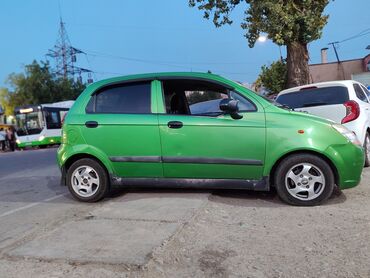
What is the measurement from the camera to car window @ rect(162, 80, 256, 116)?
577 centimetres

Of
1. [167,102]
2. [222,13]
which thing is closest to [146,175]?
[167,102]

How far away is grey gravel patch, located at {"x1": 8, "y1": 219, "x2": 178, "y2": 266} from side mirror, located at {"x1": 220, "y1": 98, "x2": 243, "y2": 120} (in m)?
1.69

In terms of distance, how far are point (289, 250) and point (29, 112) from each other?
89.8 feet

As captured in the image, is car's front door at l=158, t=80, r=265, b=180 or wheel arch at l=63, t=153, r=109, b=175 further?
wheel arch at l=63, t=153, r=109, b=175

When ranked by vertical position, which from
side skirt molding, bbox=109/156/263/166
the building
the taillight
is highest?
the building

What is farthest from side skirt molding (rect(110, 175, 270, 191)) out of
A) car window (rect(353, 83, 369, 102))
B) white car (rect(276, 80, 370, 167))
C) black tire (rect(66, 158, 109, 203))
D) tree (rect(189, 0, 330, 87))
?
tree (rect(189, 0, 330, 87))

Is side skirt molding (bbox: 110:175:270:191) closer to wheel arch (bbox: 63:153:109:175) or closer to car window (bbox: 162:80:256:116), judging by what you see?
wheel arch (bbox: 63:153:109:175)

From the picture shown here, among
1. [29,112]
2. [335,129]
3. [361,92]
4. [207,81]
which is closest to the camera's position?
[335,129]

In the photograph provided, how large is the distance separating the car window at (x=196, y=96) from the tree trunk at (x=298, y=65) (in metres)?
9.20

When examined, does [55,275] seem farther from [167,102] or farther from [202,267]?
[167,102]

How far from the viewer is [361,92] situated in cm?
904

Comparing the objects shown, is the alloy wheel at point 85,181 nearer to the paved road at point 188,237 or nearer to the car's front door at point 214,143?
the paved road at point 188,237

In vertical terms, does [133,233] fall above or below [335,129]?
below

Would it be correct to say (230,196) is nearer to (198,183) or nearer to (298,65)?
(198,183)
